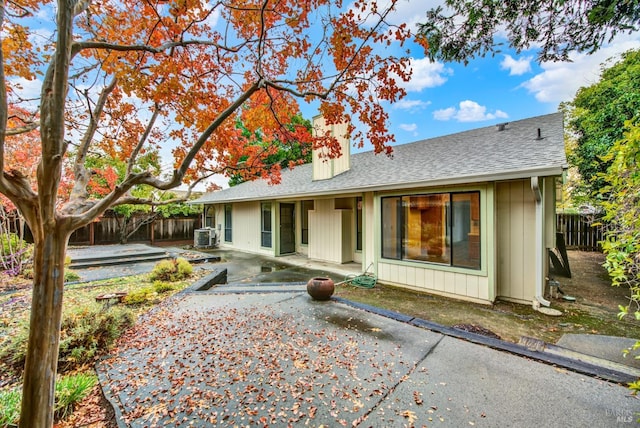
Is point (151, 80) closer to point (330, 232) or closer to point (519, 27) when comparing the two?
point (519, 27)

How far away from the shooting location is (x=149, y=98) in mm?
3971

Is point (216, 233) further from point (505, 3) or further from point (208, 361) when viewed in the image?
point (505, 3)

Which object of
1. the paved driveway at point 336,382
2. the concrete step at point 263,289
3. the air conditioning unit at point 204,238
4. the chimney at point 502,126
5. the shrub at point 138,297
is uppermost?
the chimney at point 502,126

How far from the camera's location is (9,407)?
2152 mm

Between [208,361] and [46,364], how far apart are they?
1548 mm

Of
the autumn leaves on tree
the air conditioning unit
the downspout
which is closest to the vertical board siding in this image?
the downspout

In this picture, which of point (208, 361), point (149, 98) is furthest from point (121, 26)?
point (208, 361)

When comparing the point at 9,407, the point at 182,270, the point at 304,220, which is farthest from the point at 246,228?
the point at 9,407

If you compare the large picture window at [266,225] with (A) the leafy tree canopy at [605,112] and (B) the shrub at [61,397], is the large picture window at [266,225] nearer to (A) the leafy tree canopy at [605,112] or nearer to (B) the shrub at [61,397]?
(B) the shrub at [61,397]

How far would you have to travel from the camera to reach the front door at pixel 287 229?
445 inches

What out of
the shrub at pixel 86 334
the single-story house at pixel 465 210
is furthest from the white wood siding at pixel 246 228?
the shrub at pixel 86 334

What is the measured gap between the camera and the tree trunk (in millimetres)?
1777

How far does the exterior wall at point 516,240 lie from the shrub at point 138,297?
280 inches

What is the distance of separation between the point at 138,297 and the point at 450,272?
6276 millimetres
